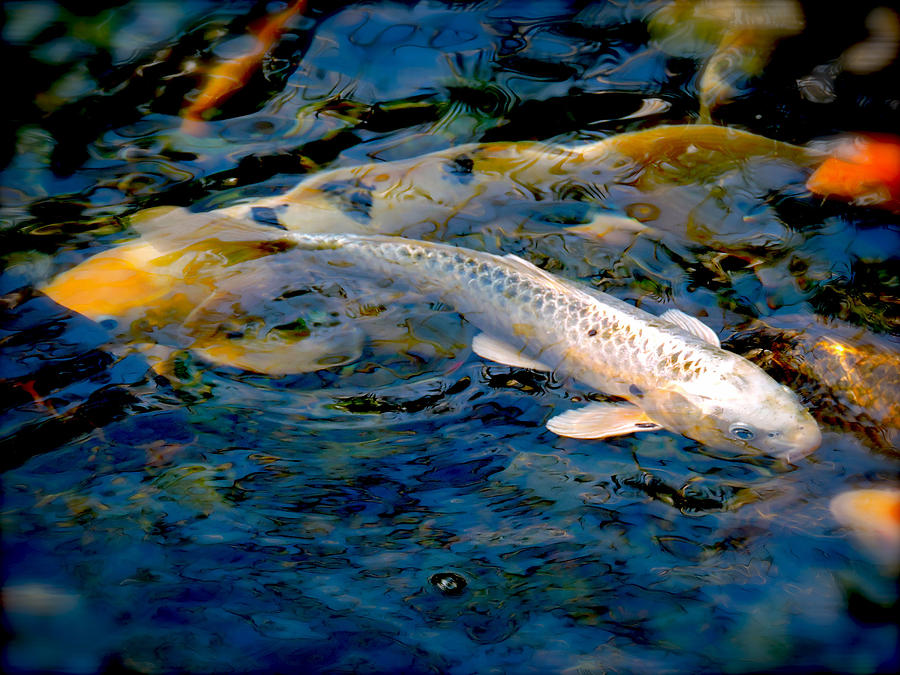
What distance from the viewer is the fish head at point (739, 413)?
2955mm

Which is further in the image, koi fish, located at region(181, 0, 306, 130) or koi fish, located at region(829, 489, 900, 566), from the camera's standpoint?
koi fish, located at region(181, 0, 306, 130)

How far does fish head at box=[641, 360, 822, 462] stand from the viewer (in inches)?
116

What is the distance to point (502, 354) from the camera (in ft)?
11.2

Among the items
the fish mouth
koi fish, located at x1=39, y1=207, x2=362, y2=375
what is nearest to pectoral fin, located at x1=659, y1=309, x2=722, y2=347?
the fish mouth

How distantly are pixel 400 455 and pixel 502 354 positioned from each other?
0.76 m

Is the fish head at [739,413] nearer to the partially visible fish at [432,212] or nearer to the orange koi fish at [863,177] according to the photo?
the partially visible fish at [432,212]

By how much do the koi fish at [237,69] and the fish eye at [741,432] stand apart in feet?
12.6

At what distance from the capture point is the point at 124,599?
2.46 metres

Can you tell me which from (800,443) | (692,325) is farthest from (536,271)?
(800,443)

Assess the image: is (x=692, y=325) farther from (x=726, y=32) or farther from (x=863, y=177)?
(x=726, y=32)

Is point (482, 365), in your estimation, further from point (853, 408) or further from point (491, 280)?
point (853, 408)

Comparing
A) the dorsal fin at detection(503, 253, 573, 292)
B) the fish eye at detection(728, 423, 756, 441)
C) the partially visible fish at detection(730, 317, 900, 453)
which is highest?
the dorsal fin at detection(503, 253, 573, 292)

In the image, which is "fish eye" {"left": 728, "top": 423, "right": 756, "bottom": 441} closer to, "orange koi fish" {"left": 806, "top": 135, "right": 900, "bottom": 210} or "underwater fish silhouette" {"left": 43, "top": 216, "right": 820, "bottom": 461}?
"underwater fish silhouette" {"left": 43, "top": 216, "right": 820, "bottom": 461}

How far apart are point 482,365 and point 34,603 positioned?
209cm
